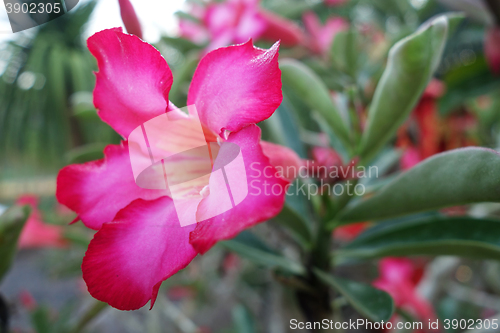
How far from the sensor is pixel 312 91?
46cm

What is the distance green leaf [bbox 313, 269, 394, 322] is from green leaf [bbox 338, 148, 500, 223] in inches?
3.6

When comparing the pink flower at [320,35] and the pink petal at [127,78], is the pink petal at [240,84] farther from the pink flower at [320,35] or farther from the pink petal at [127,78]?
the pink flower at [320,35]

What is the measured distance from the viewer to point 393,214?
39 cm

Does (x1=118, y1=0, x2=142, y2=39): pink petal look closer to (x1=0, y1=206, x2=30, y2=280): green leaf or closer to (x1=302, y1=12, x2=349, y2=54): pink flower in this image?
(x1=0, y1=206, x2=30, y2=280): green leaf

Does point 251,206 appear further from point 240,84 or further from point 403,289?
point 403,289

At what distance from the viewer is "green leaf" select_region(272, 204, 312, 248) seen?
1.35 ft

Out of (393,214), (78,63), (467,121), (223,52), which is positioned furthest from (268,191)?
(78,63)

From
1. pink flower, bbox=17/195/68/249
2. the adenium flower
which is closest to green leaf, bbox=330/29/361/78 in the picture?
the adenium flower

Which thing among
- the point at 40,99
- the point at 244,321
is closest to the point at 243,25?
the point at 244,321

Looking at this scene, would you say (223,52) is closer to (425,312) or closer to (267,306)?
(425,312)

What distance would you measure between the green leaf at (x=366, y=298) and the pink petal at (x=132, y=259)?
0.24 metres

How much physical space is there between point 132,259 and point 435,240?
365mm

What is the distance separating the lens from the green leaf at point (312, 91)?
45cm

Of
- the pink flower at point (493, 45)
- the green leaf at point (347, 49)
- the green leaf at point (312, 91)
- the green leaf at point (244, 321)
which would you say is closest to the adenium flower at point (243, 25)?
the green leaf at point (347, 49)
